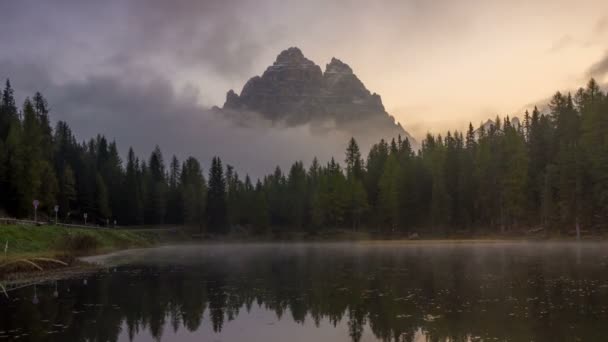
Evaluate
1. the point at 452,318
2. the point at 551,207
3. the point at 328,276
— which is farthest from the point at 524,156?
the point at 452,318

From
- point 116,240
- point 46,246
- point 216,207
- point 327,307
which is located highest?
point 216,207

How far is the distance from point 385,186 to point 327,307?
296 feet

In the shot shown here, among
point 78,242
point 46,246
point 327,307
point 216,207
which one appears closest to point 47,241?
point 46,246

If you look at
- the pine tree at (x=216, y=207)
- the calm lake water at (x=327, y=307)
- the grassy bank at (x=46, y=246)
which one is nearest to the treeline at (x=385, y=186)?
the pine tree at (x=216, y=207)

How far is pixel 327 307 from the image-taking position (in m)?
24.2

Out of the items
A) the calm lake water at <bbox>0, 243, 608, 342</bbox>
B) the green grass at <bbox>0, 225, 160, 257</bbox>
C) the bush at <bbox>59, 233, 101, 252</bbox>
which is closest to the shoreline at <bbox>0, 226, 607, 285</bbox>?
the green grass at <bbox>0, 225, 160, 257</bbox>

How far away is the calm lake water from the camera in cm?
1864

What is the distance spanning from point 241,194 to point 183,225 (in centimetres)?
1893

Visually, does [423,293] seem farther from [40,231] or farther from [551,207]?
[551,207]

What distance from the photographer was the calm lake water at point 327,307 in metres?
18.6

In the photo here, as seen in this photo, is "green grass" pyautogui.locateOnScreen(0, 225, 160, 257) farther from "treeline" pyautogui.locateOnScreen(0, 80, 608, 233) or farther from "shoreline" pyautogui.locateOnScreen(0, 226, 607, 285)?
"treeline" pyautogui.locateOnScreen(0, 80, 608, 233)

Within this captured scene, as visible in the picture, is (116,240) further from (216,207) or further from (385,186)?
(385,186)

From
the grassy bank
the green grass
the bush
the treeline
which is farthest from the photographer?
the treeline

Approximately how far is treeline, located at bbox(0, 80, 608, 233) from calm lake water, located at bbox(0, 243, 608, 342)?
51.3 meters
